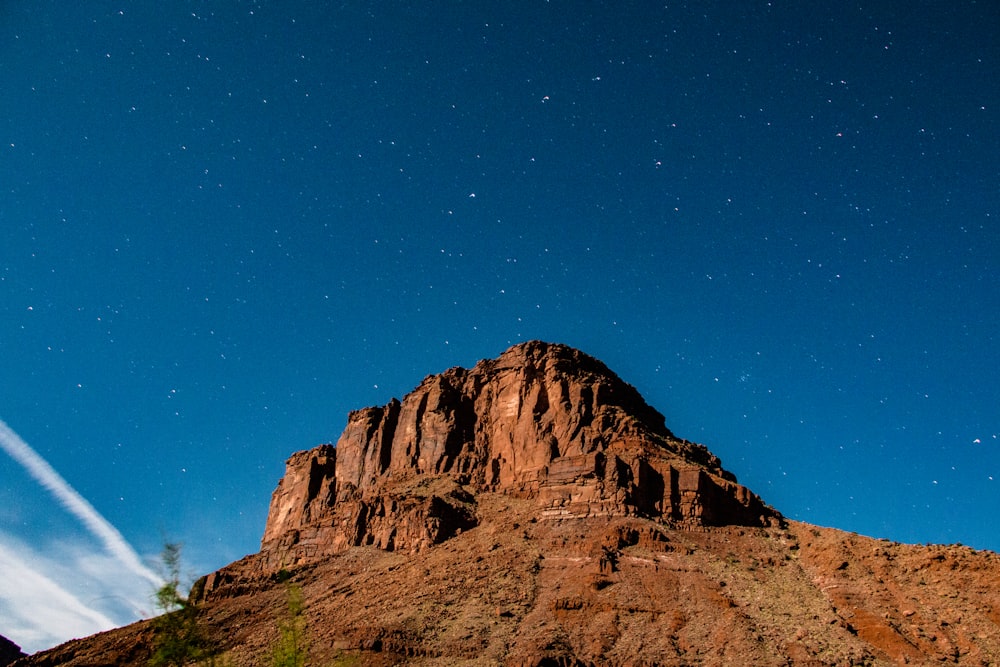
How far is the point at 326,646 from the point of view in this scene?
51.0 metres

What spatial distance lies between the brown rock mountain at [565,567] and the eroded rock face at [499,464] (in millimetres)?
311

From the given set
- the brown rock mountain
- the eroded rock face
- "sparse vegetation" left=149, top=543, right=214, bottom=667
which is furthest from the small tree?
the eroded rock face

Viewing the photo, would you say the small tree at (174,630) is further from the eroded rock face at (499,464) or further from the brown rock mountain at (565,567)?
the eroded rock face at (499,464)

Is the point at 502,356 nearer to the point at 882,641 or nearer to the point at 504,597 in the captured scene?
the point at 504,597

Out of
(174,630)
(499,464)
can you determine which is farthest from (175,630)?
(499,464)

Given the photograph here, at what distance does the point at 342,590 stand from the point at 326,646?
17.2 m

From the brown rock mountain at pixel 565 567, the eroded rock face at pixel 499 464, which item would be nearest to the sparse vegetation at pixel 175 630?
the brown rock mountain at pixel 565 567

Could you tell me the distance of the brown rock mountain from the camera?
4812 cm

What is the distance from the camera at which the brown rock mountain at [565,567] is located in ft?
158

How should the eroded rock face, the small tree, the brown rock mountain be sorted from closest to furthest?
the small tree
the brown rock mountain
the eroded rock face

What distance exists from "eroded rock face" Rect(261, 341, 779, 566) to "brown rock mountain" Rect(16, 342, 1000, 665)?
0.31 m

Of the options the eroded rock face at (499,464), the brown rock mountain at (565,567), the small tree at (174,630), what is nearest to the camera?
the small tree at (174,630)

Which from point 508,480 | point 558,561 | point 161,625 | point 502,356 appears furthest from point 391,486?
point 161,625

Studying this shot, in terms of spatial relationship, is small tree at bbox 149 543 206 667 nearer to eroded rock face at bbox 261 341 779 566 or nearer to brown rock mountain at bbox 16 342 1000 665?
brown rock mountain at bbox 16 342 1000 665
